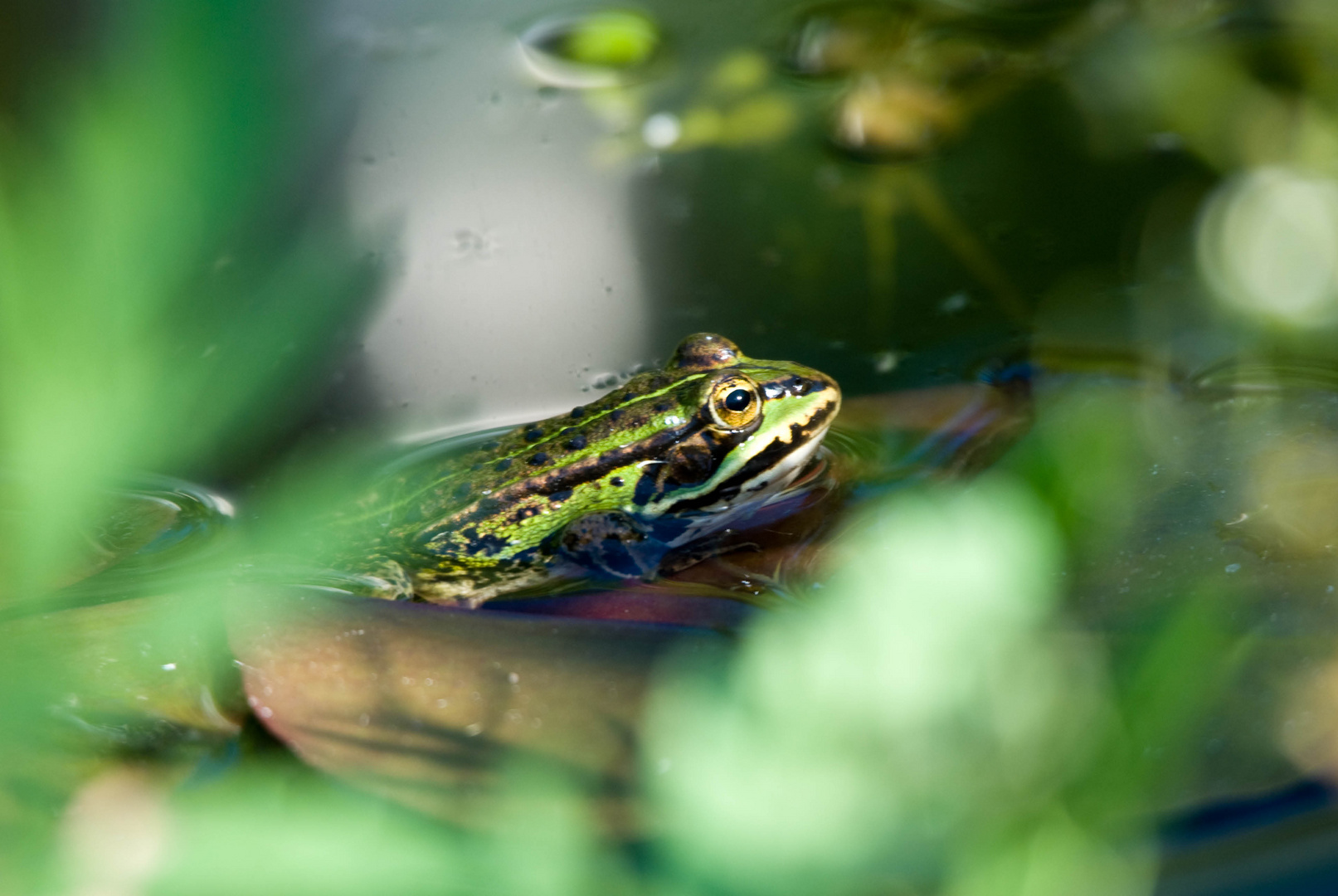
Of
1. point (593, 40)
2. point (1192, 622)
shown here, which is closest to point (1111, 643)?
point (1192, 622)

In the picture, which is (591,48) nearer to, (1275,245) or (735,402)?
(735,402)

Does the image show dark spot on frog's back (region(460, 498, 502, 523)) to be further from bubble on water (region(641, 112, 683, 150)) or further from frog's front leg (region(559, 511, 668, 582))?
bubble on water (region(641, 112, 683, 150))

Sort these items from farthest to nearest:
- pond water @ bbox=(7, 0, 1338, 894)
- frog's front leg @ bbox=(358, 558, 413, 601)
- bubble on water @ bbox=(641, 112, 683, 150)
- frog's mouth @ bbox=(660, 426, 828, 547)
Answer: bubble on water @ bbox=(641, 112, 683, 150) → frog's mouth @ bbox=(660, 426, 828, 547) → frog's front leg @ bbox=(358, 558, 413, 601) → pond water @ bbox=(7, 0, 1338, 894)

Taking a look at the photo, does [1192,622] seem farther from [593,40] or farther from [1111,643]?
[593,40]

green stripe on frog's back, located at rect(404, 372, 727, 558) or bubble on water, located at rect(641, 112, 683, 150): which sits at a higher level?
bubble on water, located at rect(641, 112, 683, 150)

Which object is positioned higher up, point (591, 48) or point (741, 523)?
point (591, 48)

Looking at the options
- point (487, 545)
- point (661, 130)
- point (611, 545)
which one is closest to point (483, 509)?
point (487, 545)

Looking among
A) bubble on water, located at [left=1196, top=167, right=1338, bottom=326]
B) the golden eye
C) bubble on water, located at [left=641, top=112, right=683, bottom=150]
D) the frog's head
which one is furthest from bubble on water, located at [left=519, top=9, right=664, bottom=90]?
bubble on water, located at [left=1196, top=167, right=1338, bottom=326]
